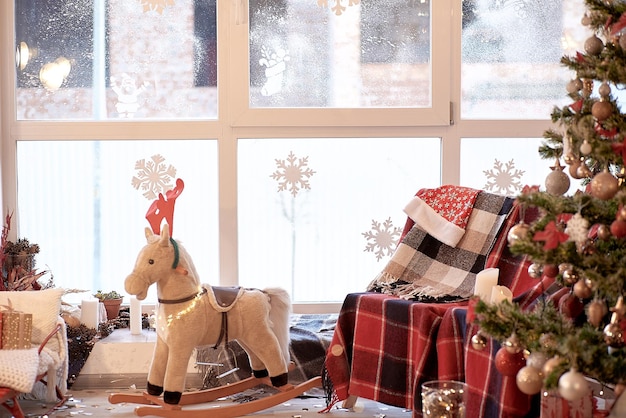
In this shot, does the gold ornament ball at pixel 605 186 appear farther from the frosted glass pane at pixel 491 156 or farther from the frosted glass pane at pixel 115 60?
the frosted glass pane at pixel 115 60

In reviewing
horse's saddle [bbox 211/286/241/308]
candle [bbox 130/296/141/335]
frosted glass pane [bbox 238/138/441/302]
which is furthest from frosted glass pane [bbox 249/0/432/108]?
horse's saddle [bbox 211/286/241/308]

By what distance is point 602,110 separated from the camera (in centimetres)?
187

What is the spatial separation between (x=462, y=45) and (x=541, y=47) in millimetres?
386

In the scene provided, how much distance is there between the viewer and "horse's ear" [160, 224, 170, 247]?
2948 millimetres

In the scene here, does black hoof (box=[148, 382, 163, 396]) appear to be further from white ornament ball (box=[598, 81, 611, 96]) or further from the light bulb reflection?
white ornament ball (box=[598, 81, 611, 96])

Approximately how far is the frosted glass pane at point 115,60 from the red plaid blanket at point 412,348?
4.88 feet

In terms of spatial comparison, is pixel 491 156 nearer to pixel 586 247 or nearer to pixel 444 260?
pixel 444 260

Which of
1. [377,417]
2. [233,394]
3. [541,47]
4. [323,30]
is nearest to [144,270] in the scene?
[233,394]

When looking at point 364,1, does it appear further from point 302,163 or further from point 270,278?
point 270,278

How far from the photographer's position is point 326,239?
4.15 metres

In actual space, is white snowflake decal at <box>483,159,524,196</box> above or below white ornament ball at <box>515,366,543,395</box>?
above

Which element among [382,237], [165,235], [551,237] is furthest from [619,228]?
[382,237]

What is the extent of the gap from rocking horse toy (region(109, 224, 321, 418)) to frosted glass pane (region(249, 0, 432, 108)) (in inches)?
49.6

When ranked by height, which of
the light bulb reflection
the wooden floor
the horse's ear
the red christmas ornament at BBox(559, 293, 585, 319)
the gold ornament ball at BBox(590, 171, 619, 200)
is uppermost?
the light bulb reflection
